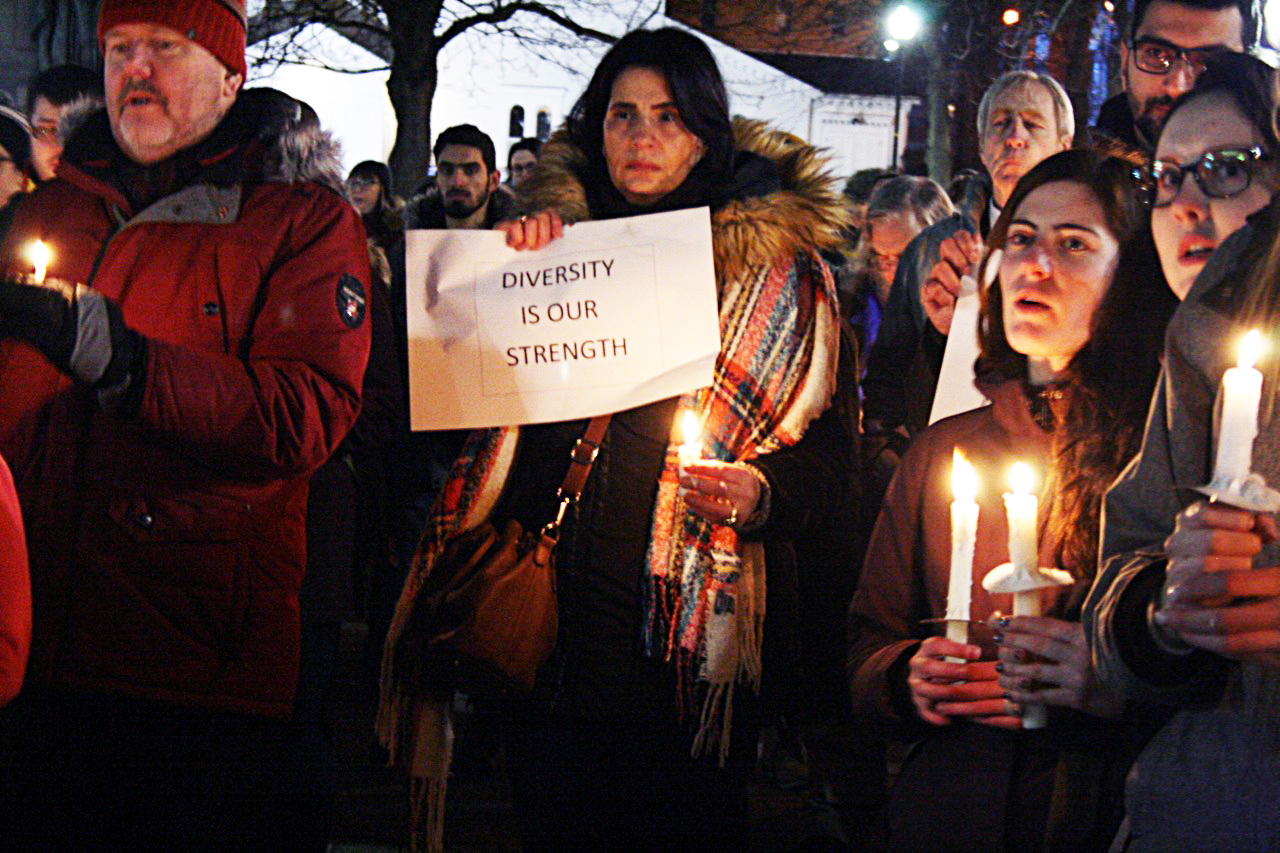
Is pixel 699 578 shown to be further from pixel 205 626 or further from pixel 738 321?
pixel 205 626

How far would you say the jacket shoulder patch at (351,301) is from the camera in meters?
2.94

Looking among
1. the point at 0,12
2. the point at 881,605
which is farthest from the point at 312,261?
the point at 0,12

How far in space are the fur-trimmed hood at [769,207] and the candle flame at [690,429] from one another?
1.28 ft

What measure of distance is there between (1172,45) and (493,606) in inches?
86.9

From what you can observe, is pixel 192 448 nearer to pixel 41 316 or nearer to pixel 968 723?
pixel 41 316

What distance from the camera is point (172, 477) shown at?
9.18 feet

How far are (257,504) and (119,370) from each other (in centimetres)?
46

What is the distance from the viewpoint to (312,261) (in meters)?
2.92

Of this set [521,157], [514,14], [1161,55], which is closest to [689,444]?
[1161,55]

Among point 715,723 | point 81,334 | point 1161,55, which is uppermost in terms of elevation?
point 1161,55

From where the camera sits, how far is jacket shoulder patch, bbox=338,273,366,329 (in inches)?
116

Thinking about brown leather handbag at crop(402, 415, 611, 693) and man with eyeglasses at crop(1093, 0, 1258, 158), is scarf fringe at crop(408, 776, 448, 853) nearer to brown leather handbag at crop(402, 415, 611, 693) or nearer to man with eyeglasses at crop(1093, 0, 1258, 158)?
brown leather handbag at crop(402, 415, 611, 693)

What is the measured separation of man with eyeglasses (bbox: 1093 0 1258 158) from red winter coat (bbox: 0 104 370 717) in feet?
6.72

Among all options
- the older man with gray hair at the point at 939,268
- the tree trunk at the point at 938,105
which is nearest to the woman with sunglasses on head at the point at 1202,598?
the older man with gray hair at the point at 939,268
